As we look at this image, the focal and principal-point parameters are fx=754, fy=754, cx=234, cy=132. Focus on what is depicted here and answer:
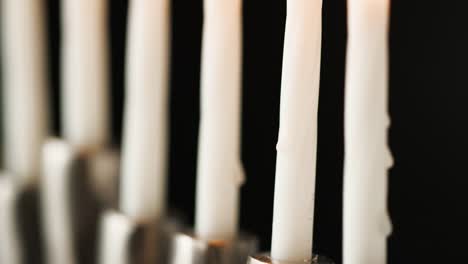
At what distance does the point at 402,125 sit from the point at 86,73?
223 mm

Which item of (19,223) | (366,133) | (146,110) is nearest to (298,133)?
(366,133)

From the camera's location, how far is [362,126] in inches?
14.6

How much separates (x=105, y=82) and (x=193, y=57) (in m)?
0.09

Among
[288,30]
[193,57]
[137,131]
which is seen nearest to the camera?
[288,30]

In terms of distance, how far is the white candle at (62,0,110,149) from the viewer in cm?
53

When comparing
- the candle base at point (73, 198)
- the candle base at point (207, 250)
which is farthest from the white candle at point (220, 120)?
the candle base at point (73, 198)

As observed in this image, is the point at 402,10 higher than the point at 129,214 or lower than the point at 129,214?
higher

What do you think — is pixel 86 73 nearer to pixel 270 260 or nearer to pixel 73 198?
pixel 73 198

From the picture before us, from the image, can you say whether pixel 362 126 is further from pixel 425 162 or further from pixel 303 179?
pixel 425 162

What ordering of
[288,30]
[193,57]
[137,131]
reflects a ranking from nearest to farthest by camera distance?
[288,30], [137,131], [193,57]

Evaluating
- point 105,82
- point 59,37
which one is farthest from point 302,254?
point 59,37

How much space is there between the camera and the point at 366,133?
37cm

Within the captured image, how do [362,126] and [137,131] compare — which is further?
[137,131]

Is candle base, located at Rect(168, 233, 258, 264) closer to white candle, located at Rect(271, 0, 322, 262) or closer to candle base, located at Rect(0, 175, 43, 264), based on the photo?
white candle, located at Rect(271, 0, 322, 262)
